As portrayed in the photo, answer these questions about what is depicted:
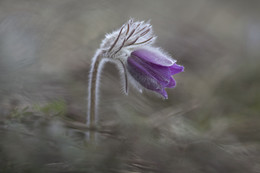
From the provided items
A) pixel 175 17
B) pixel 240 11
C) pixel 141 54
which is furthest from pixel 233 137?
pixel 240 11

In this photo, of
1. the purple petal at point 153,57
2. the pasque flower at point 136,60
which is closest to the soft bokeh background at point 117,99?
the pasque flower at point 136,60

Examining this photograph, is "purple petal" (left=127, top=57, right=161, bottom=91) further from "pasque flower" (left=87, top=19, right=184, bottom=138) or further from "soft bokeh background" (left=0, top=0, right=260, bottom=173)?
"soft bokeh background" (left=0, top=0, right=260, bottom=173)

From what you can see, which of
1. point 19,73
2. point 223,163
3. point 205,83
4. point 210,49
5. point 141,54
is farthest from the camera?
point 210,49

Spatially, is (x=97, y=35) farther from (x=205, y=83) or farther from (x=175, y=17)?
(x=175, y=17)

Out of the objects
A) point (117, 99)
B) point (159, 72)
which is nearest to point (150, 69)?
point (159, 72)

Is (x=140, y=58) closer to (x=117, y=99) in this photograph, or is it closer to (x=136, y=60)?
(x=136, y=60)

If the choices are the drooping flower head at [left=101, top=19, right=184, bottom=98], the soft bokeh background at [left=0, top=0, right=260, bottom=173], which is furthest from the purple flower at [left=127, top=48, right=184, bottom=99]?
the soft bokeh background at [left=0, top=0, right=260, bottom=173]

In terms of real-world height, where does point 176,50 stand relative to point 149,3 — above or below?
below
